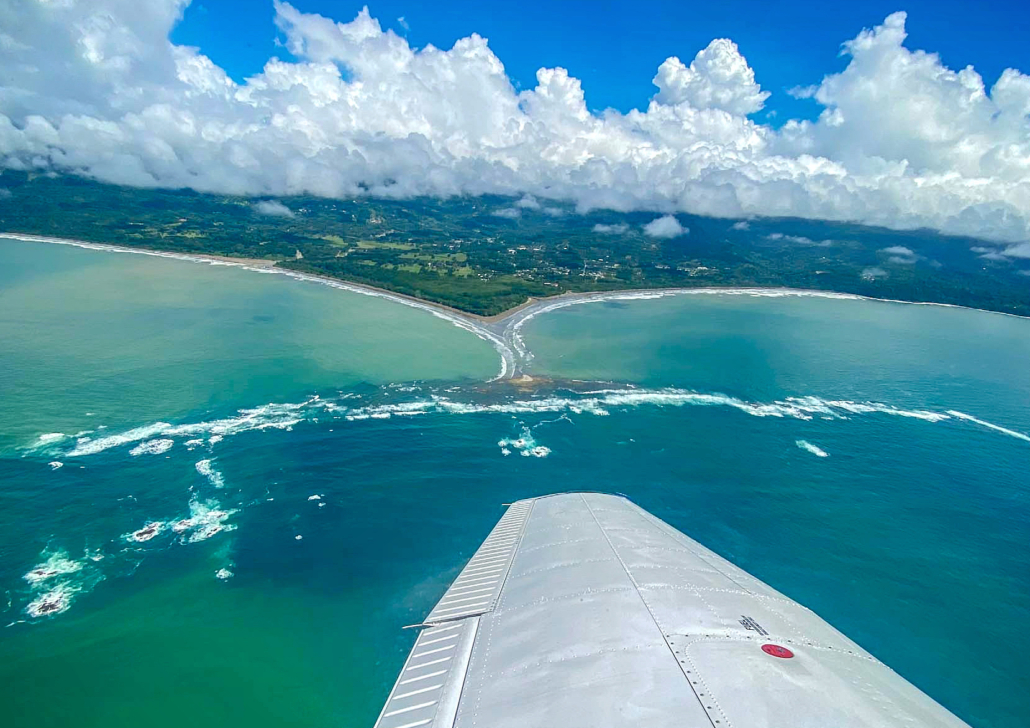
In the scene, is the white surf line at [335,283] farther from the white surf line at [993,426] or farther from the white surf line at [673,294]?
the white surf line at [993,426]

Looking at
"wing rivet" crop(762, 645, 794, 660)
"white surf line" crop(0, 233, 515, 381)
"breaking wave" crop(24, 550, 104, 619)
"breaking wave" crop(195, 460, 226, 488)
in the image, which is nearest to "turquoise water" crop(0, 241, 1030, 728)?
"breaking wave" crop(24, 550, 104, 619)

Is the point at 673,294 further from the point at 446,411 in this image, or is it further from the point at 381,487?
the point at 381,487

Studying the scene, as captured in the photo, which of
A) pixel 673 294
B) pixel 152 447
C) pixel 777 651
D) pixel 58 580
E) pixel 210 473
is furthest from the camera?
pixel 673 294

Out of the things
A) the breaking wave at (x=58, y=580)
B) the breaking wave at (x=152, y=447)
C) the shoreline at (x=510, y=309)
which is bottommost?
the breaking wave at (x=58, y=580)

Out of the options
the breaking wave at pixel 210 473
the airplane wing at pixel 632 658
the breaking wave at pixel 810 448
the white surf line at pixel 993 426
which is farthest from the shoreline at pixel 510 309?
the white surf line at pixel 993 426

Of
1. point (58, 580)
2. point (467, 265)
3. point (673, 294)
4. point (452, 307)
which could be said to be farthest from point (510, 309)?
point (58, 580)

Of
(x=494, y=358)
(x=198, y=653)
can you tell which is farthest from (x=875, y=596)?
(x=494, y=358)

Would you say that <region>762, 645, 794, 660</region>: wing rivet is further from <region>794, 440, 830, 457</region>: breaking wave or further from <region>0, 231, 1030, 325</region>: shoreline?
<region>0, 231, 1030, 325</region>: shoreline
